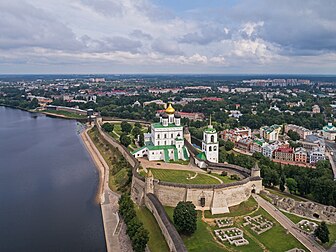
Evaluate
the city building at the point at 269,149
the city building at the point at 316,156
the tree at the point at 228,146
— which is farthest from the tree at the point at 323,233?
the tree at the point at 228,146

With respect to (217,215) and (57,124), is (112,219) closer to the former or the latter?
(217,215)

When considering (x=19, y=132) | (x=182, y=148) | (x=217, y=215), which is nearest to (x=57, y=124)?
(x=19, y=132)

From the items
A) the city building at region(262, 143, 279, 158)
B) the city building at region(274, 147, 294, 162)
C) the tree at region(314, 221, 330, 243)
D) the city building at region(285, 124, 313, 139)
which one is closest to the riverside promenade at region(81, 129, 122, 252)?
the tree at region(314, 221, 330, 243)

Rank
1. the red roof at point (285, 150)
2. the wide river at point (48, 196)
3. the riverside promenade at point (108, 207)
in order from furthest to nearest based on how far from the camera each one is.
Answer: the red roof at point (285, 150) < the wide river at point (48, 196) < the riverside promenade at point (108, 207)

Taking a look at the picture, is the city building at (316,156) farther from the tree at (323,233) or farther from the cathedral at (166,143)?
the tree at (323,233)

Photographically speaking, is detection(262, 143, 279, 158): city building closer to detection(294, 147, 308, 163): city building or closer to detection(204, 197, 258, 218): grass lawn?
detection(294, 147, 308, 163): city building
